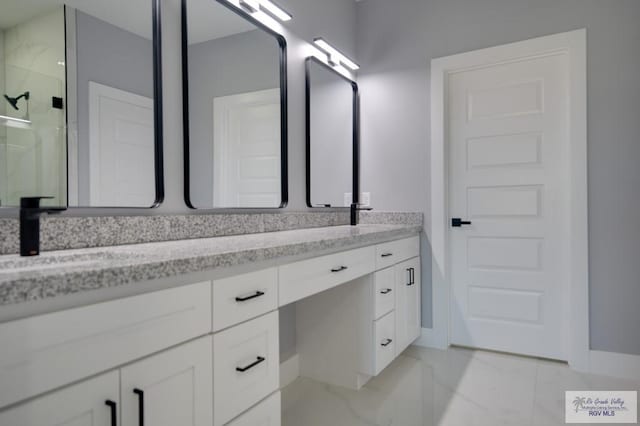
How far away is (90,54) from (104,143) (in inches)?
11.0

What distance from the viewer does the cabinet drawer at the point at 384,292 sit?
202 cm

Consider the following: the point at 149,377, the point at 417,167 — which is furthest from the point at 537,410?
the point at 149,377

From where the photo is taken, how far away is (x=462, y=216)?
271 cm

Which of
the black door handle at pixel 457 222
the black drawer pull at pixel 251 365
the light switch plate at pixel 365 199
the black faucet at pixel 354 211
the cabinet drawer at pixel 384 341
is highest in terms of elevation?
the light switch plate at pixel 365 199

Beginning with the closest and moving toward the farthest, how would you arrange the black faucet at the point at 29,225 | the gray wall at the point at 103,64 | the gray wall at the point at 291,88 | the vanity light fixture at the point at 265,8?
the black faucet at the point at 29,225
the gray wall at the point at 103,64
the gray wall at the point at 291,88
the vanity light fixture at the point at 265,8

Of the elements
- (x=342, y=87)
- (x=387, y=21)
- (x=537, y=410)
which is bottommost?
(x=537, y=410)

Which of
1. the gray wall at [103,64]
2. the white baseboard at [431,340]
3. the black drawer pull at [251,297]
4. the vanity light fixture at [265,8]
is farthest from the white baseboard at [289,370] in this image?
the vanity light fixture at [265,8]

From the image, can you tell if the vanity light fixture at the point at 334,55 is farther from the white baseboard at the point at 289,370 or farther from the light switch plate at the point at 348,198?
the white baseboard at the point at 289,370

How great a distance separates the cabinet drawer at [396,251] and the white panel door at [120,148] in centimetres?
116

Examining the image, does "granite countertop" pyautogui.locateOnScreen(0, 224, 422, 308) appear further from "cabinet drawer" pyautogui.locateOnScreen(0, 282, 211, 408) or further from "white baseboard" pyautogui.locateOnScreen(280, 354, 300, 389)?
"white baseboard" pyautogui.locateOnScreen(280, 354, 300, 389)

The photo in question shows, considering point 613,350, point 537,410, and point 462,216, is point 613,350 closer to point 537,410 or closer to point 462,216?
point 537,410

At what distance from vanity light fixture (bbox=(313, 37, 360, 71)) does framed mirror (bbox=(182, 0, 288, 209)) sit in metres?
0.37

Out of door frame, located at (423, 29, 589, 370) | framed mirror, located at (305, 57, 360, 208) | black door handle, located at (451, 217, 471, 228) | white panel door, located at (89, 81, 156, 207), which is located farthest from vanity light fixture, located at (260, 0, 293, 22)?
black door handle, located at (451, 217, 471, 228)

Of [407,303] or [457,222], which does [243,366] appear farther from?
[457,222]
